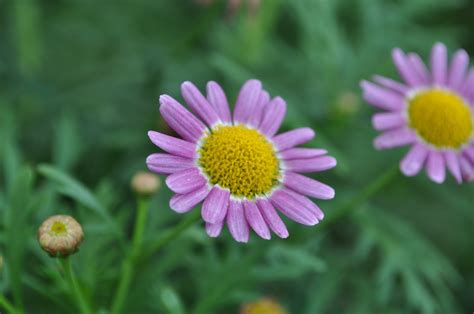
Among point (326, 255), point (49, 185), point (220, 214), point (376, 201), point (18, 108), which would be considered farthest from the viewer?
point (376, 201)

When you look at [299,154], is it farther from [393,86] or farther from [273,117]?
[393,86]

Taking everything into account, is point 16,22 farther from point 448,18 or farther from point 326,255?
point 448,18

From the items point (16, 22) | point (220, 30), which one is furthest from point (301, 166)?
point (16, 22)

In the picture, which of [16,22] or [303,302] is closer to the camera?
[303,302]

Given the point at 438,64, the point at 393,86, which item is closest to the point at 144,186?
the point at 393,86

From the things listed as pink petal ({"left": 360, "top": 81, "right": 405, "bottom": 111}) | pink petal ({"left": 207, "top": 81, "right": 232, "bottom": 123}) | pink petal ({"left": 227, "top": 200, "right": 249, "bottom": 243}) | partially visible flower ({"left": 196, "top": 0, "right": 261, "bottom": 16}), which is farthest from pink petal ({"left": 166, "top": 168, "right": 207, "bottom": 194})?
partially visible flower ({"left": 196, "top": 0, "right": 261, "bottom": 16})

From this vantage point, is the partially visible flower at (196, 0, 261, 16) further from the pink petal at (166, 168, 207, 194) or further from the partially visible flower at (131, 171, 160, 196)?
the pink petal at (166, 168, 207, 194)

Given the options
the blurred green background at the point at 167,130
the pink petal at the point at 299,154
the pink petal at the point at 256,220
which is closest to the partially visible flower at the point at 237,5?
the blurred green background at the point at 167,130
